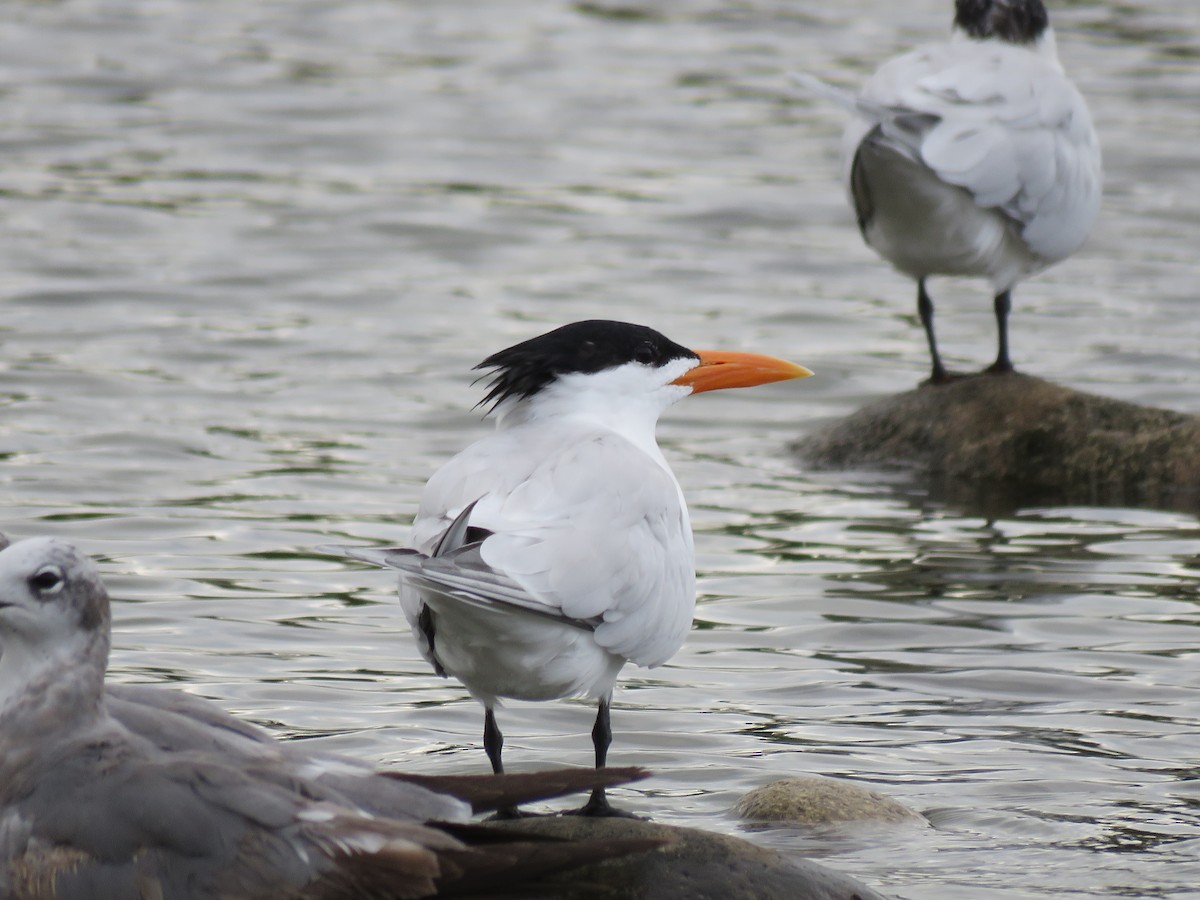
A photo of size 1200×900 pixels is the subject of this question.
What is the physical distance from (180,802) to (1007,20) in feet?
21.8

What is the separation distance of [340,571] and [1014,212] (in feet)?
10.8

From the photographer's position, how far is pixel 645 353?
A: 5402mm

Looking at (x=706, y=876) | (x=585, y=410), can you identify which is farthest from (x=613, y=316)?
(x=706, y=876)

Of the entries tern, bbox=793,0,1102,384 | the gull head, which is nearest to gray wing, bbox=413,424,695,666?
the gull head

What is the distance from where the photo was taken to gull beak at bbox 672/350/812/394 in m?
5.62

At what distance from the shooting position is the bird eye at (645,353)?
539 cm

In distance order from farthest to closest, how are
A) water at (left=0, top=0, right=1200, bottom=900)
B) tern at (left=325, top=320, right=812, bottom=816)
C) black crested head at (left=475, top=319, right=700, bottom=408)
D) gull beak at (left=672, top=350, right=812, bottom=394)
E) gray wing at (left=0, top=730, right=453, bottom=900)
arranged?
1. water at (left=0, top=0, right=1200, bottom=900)
2. gull beak at (left=672, top=350, right=812, bottom=394)
3. black crested head at (left=475, top=319, right=700, bottom=408)
4. tern at (left=325, top=320, right=812, bottom=816)
5. gray wing at (left=0, top=730, right=453, bottom=900)

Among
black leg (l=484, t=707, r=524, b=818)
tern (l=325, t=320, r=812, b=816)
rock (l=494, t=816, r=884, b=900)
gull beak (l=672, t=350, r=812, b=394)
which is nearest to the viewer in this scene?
rock (l=494, t=816, r=884, b=900)

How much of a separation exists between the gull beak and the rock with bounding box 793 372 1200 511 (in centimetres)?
306

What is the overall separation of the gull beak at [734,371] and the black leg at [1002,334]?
3418mm

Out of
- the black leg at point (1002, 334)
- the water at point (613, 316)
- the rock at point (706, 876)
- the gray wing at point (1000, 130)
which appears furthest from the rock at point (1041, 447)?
the rock at point (706, 876)

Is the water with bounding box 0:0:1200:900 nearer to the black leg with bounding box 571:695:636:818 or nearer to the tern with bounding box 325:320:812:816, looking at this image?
the black leg with bounding box 571:695:636:818

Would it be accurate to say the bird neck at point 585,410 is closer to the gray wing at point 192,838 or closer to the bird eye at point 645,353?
the bird eye at point 645,353

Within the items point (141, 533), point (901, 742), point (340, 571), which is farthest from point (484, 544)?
point (141, 533)
